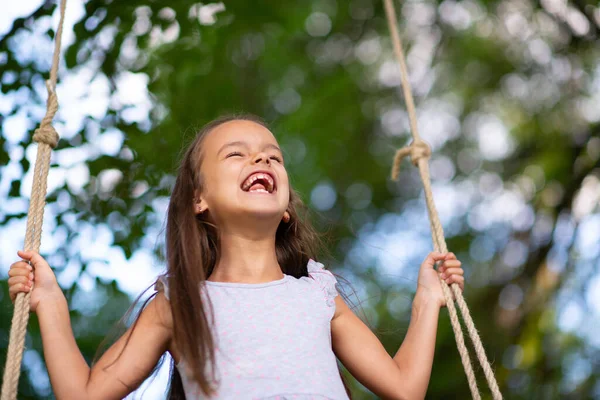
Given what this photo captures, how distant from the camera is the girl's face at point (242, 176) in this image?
1.50 m

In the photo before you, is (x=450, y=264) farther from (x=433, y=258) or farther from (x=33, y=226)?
(x=33, y=226)

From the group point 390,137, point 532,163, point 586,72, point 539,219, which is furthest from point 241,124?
point 390,137

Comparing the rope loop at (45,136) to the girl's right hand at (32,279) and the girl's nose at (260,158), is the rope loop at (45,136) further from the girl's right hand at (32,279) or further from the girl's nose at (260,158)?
the girl's nose at (260,158)

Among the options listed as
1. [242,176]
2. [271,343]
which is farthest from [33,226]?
[271,343]

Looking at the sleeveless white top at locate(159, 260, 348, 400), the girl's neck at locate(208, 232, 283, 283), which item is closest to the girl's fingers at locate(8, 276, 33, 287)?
the sleeveless white top at locate(159, 260, 348, 400)

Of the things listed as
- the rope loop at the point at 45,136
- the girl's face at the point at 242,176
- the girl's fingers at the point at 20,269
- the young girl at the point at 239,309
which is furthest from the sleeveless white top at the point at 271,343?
the rope loop at the point at 45,136

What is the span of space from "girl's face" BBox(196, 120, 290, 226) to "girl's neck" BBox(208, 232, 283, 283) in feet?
0.17

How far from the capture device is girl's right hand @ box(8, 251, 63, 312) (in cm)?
135

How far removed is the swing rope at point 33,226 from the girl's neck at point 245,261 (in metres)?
0.39

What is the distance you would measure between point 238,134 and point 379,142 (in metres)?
4.32

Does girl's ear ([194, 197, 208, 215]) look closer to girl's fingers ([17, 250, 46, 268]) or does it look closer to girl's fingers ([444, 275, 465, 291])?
girl's fingers ([17, 250, 46, 268])

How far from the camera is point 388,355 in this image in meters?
1.55

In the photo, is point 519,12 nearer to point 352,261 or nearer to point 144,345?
point 352,261

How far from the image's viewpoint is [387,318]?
5.28 m
